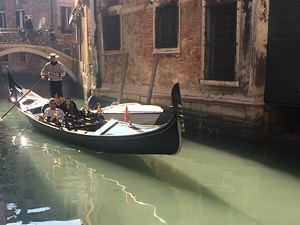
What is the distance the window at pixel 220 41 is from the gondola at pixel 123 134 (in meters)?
1.74

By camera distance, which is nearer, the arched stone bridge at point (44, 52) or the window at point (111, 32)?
the window at point (111, 32)

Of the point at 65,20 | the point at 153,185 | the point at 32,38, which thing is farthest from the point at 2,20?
the point at 153,185

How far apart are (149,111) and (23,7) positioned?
13.9 metres

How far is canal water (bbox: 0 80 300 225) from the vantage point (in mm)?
2941

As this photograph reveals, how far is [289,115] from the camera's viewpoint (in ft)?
18.5

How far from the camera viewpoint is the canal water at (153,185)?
2.94 m

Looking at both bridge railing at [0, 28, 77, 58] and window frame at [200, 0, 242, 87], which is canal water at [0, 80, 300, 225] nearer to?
window frame at [200, 0, 242, 87]

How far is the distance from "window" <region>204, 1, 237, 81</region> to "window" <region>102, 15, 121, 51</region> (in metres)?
2.72

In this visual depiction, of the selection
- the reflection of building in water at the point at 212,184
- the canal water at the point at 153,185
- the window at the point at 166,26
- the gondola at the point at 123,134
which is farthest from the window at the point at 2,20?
the reflection of building in water at the point at 212,184

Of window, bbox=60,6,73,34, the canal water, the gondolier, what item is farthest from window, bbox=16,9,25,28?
the canal water

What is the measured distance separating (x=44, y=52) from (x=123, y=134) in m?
10.7

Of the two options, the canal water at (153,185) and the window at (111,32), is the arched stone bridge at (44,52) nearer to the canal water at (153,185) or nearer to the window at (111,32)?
the window at (111,32)

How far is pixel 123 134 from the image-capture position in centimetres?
439

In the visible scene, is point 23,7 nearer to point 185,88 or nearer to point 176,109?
point 185,88
